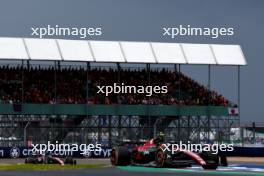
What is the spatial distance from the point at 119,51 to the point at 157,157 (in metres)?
28.4

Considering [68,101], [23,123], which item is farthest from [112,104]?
[23,123]

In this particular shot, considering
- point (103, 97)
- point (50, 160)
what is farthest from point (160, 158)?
point (103, 97)


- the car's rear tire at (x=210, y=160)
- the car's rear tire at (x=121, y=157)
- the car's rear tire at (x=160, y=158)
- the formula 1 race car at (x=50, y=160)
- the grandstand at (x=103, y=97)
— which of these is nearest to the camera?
the car's rear tire at (x=160, y=158)

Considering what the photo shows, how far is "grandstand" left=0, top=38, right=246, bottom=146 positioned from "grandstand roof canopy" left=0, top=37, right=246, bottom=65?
0.19ft

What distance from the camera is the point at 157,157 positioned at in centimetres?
2811

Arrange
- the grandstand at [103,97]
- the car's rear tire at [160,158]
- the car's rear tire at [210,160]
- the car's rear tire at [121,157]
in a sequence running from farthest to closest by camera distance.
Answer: the grandstand at [103,97] → the car's rear tire at [121,157] → the car's rear tire at [210,160] → the car's rear tire at [160,158]

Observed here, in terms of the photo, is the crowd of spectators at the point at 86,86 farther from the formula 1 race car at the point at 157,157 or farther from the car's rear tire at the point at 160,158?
the car's rear tire at the point at 160,158

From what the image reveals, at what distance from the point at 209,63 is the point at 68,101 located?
35.0ft

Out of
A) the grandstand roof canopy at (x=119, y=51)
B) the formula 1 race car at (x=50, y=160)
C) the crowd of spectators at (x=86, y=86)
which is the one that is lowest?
the formula 1 race car at (x=50, y=160)

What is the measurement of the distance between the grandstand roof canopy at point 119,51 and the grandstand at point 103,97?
0.06 metres

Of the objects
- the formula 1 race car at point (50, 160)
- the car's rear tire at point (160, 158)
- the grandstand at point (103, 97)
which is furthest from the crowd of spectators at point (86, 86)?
the car's rear tire at point (160, 158)

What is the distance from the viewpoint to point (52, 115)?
52969mm

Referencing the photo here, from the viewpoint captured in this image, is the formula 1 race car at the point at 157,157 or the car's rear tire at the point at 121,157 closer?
the formula 1 race car at the point at 157,157

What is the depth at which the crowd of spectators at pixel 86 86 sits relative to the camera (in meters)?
53.8
